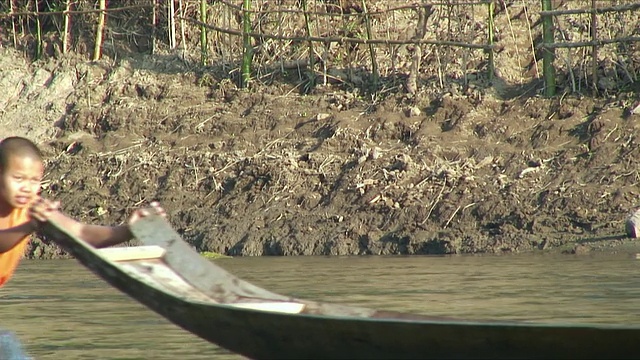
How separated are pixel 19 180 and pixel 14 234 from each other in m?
0.25

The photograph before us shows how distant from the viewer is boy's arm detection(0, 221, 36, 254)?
542cm

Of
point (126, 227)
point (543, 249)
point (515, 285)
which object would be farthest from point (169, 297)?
point (543, 249)

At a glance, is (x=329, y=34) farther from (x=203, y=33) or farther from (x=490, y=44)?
(x=490, y=44)

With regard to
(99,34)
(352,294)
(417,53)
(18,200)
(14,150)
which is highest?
(99,34)

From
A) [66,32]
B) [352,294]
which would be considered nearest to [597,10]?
[352,294]

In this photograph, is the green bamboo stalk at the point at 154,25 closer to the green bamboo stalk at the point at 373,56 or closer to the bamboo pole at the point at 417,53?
the green bamboo stalk at the point at 373,56

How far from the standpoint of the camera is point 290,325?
15.9 ft

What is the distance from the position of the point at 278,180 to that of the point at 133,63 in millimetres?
3988

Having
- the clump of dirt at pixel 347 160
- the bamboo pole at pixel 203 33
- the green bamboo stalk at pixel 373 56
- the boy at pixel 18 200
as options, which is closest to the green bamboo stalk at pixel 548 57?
the clump of dirt at pixel 347 160

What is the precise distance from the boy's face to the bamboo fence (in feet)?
27.4

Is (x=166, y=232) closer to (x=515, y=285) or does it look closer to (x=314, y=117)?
(x=515, y=285)

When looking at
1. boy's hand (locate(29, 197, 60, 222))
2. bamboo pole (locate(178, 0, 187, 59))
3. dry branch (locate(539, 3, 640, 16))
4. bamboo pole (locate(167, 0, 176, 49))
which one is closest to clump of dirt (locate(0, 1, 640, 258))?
bamboo pole (locate(178, 0, 187, 59))

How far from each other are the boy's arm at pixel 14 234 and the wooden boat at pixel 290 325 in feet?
0.23

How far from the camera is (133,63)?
1565 cm
